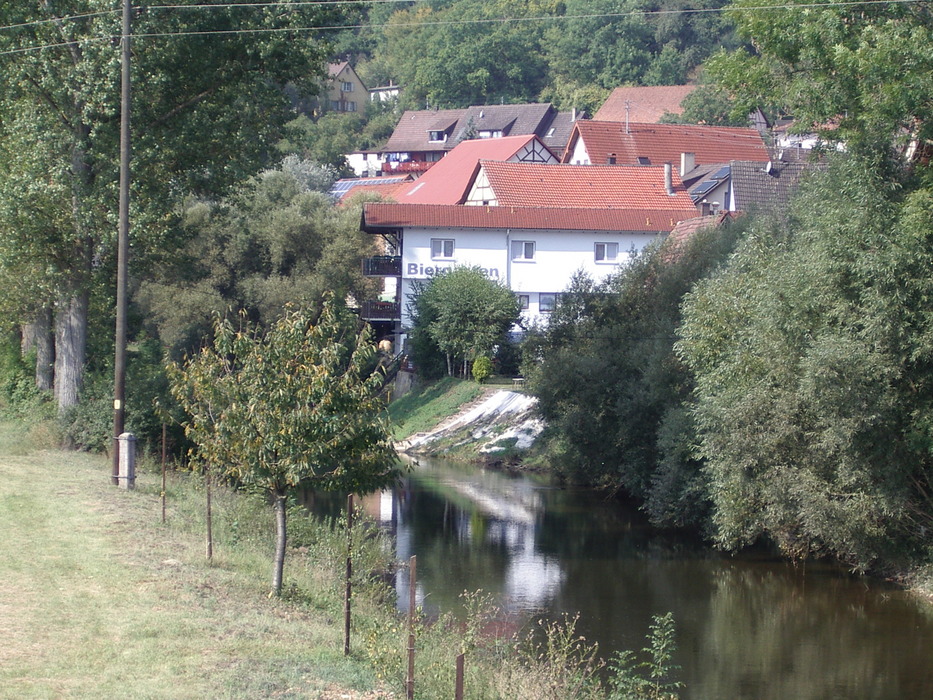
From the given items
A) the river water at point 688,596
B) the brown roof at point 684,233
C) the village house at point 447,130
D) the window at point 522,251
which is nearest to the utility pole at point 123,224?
the river water at point 688,596

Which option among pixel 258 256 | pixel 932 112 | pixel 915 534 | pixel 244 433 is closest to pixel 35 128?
pixel 244 433

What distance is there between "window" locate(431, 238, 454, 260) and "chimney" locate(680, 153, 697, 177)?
842 inches

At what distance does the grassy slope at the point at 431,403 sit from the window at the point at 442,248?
6.91 m

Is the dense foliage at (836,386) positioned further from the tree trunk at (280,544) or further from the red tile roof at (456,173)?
the red tile roof at (456,173)

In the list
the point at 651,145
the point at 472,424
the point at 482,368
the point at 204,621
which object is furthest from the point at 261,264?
the point at 204,621

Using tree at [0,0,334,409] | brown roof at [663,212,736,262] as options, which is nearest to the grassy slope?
brown roof at [663,212,736,262]

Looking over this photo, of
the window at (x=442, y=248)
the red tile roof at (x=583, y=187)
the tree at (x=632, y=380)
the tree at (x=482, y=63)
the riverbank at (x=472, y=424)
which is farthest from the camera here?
the tree at (x=482, y=63)

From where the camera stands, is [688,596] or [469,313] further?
[469,313]

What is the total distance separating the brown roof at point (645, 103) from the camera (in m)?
98.4

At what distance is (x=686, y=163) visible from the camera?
66.4 meters

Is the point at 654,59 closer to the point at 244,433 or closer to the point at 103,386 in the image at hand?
the point at 103,386

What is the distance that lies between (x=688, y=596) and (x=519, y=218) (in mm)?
31437

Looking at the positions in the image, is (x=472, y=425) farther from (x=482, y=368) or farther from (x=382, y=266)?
(x=382, y=266)

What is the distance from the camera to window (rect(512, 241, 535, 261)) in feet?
164
